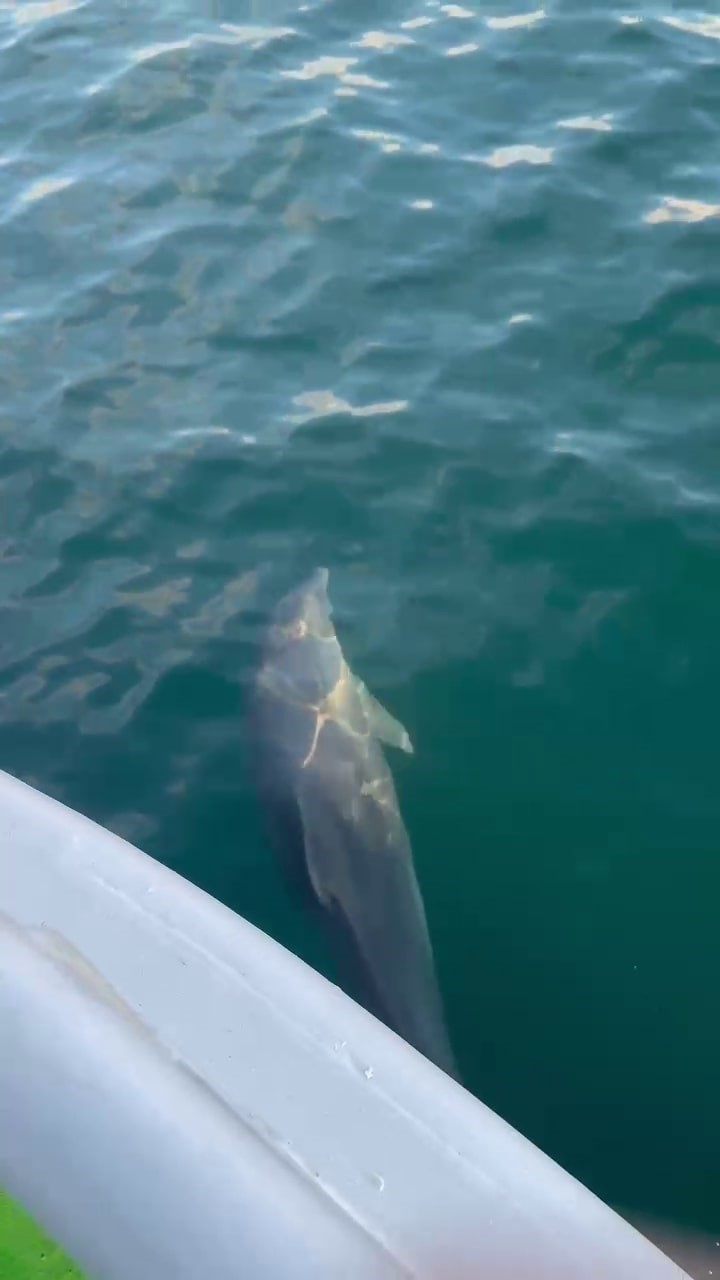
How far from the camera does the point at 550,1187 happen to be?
264 centimetres

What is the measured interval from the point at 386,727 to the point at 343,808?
45 cm

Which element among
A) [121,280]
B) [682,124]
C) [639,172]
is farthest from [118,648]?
[682,124]

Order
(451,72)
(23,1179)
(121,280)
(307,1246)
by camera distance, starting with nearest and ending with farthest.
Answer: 1. (307,1246)
2. (23,1179)
3. (121,280)
4. (451,72)

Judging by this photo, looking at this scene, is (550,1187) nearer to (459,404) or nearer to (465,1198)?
(465,1198)

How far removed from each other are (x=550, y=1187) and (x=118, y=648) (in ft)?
14.4

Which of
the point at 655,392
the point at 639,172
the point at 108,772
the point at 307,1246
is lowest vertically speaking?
the point at 108,772

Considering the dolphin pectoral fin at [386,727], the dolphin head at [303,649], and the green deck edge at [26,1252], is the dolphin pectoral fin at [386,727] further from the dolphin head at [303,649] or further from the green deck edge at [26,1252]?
the green deck edge at [26,1252]

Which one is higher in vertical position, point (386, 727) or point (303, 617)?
point (303, 617)

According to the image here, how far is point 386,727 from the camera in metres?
6.18

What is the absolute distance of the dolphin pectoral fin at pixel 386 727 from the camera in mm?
6168

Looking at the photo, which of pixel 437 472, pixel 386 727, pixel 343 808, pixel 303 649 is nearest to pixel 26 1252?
pixel 343 808

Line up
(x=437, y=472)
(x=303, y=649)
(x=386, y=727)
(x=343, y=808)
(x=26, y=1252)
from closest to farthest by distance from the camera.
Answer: (x=26, y=1252) < (x=343, y=808) < (x=386, y=727) < (x=303, y=649) < (x=437, y=472)

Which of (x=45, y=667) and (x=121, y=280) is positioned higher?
(x=121, y=280)

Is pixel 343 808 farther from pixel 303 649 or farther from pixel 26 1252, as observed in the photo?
pixel 26 1252
